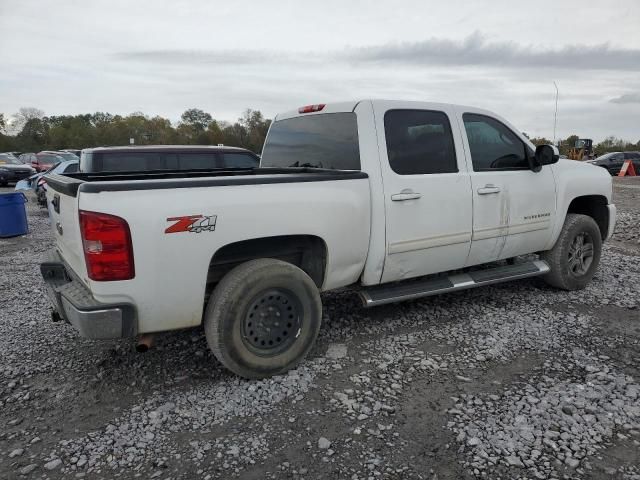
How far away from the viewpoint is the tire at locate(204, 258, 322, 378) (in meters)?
3.27

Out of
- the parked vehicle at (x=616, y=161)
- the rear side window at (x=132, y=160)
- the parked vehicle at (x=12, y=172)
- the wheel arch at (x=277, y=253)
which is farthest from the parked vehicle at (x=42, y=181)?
the parked vehicle at (x=616, y=161)

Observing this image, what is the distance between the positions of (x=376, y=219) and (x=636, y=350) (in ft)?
7.84

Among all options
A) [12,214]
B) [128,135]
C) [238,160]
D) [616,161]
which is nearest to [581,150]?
[616,161]

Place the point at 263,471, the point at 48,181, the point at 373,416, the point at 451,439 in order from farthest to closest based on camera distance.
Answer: the point at 48,181 < the point at 373,416 < the point at 451,439 < the point at 263,471

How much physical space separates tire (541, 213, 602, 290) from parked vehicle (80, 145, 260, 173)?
243 inches

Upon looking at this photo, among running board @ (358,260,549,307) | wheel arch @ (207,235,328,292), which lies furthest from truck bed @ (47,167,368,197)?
running board @ (358,260,549,307)

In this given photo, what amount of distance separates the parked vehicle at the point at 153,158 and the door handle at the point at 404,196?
18.9ft

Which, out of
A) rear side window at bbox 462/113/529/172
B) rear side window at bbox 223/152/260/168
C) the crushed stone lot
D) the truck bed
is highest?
rear side window at bbox 462/113/529/172

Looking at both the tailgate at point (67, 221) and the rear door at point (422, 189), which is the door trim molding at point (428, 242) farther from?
the tailgate at point (67, 221)

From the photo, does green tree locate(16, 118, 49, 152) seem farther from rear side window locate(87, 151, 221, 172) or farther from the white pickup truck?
the white pickup truck

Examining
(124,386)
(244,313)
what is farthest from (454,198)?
(124,386)

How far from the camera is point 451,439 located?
2826 mm

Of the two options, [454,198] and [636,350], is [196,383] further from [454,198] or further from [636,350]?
[636,350]

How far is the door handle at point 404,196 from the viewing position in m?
3.94
